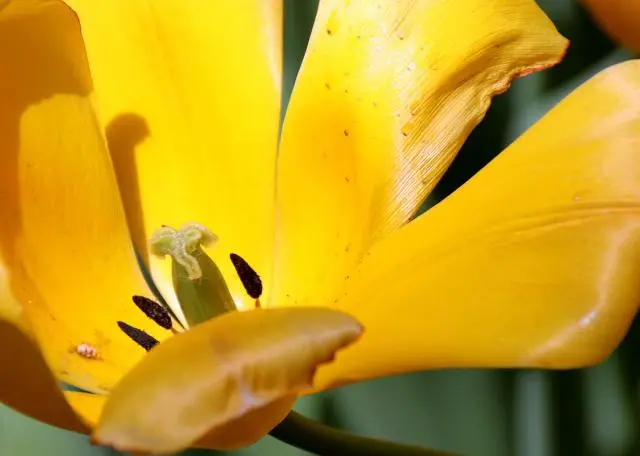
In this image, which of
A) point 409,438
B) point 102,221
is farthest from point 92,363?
point 409,438

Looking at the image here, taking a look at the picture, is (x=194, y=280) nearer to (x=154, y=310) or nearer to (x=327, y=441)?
(x=154, y=310)

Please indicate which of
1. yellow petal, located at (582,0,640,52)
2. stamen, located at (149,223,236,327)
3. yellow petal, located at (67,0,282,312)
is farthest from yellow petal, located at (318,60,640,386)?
yellow petal, located at (67,0,282,312)

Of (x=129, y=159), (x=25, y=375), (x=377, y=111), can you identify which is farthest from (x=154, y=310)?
(x=25, y=375)

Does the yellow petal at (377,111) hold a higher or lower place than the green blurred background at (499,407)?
higher

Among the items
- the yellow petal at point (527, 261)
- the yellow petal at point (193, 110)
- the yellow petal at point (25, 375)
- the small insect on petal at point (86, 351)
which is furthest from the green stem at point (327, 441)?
the yellow petal at point (193, 110)

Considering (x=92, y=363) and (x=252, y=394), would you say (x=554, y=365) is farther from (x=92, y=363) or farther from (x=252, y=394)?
(x=92, y=363)

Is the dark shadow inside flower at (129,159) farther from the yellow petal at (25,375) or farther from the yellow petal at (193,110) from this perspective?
the yellow petal at (25,375)
